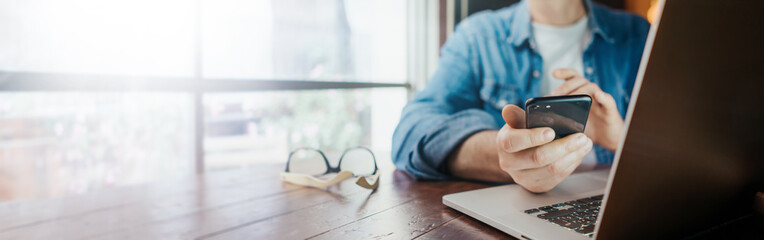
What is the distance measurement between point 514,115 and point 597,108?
226mm

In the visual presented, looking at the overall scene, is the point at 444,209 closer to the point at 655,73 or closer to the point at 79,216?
the point at 655,73

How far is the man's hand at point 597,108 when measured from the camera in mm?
568

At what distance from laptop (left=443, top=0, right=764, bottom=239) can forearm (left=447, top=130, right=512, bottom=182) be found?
250 mm

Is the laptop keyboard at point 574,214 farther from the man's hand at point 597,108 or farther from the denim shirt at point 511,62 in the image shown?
the denim shirt at point 511,62

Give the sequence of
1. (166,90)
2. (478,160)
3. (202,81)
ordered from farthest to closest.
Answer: (202,81), (166,90), (478,160)

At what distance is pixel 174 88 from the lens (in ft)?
3.68

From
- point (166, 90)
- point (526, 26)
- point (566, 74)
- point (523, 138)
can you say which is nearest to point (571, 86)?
point (566, 74)

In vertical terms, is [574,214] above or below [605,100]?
below

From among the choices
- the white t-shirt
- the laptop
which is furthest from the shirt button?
the laptop

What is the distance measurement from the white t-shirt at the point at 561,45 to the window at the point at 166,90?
1.81ft

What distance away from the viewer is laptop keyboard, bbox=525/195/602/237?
1.38ft

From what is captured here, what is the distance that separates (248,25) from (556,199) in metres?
1.36

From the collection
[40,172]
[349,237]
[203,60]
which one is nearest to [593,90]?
[349,237]

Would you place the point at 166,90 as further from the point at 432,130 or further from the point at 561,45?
the point at 561,45
